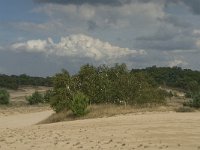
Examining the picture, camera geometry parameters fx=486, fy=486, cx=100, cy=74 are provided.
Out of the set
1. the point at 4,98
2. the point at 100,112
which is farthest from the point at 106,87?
the point at 4,98

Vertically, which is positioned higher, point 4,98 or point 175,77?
point 175,77

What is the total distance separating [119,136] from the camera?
71.6ft

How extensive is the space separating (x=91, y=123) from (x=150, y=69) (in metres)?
89.8

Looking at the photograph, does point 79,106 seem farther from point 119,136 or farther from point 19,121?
point 119,136

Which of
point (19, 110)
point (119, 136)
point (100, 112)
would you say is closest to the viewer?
point (119, 136)

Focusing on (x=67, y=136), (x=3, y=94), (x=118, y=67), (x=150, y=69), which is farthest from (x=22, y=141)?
(x=150, y=69)

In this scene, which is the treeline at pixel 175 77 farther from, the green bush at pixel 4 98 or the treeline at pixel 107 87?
the treeline at pixel 107 87

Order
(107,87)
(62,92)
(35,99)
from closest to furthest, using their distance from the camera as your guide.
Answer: (62,92)
(107,87)
(35,99)

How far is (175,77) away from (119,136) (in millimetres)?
92332

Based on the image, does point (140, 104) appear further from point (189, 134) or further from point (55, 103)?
point (189, 134)

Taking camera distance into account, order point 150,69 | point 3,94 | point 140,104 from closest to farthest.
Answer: point 140,104 < point 3,94 < point 150,69

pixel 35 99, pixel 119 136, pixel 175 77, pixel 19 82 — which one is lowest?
pixel 119 136

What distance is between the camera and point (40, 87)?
472 ft

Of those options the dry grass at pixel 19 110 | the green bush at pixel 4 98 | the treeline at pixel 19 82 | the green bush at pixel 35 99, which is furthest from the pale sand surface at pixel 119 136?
the treeline at pixel 19 82
